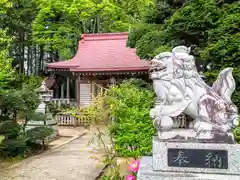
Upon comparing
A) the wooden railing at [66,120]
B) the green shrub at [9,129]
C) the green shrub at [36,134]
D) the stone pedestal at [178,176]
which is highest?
the stone pedestal at [178,176]

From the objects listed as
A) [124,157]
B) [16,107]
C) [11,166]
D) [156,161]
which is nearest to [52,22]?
[16,107]

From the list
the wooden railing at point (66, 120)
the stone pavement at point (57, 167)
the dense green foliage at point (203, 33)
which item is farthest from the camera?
the wooden railing at point (66, 120)

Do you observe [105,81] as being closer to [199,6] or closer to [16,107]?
[16,107]

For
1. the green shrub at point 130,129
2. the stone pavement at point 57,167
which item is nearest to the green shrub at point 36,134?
the stone pavement at point 57,167

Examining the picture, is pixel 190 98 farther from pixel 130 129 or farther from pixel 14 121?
pixel 14 121

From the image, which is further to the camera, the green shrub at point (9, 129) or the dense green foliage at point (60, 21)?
the dense green foliage at point (60, 21)

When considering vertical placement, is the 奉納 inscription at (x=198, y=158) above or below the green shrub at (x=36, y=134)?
above

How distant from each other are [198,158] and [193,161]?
0.07 metres

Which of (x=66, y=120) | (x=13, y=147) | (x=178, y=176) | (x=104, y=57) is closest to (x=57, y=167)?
(x=13, y=147)

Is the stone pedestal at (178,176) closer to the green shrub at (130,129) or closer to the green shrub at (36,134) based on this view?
the green shrub at (130,129)

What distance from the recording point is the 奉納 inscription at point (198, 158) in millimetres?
2639

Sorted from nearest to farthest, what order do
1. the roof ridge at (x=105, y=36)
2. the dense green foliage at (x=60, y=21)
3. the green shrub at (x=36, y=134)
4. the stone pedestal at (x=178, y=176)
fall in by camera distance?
the stone pedestal at (x=178, y=176), the green shrub at (x=36, y=134), the dense green foliage at (x=60, y=21), the roof ridge at (x=105, y=36)

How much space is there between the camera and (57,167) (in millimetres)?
5125

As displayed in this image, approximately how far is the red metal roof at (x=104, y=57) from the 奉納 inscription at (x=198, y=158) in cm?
841
